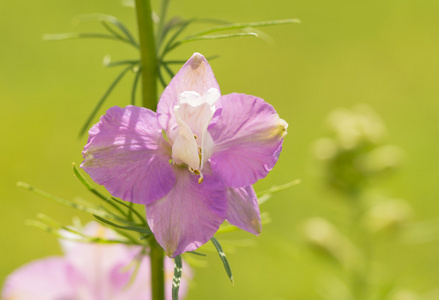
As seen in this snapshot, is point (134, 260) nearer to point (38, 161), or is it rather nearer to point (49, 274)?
point (49, 274)

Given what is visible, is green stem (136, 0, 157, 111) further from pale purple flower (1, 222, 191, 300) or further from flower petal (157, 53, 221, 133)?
pale purple flower (1, 222, 191, 300)

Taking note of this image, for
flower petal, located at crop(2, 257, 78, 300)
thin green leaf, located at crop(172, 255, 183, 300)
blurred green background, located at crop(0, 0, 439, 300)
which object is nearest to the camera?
thin green leaf, located at crop(172, 255, 183, 300)

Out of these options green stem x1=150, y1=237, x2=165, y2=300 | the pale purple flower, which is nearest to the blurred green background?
the pale purple flower

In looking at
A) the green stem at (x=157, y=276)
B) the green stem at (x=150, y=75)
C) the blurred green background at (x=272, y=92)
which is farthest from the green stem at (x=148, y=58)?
the blurred green background at (x=272, y=92)

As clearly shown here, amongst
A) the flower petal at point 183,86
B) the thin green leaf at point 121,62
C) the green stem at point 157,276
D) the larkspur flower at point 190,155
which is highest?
the thin green leaf at point 121,62

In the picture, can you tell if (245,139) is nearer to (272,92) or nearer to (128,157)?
(128,157)

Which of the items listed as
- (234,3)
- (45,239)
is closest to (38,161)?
(45,239)

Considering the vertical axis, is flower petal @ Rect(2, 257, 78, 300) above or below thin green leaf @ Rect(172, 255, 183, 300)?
below

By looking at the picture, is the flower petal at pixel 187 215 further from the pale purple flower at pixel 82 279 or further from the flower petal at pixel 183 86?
the pale purple flower at pixel 82 279
